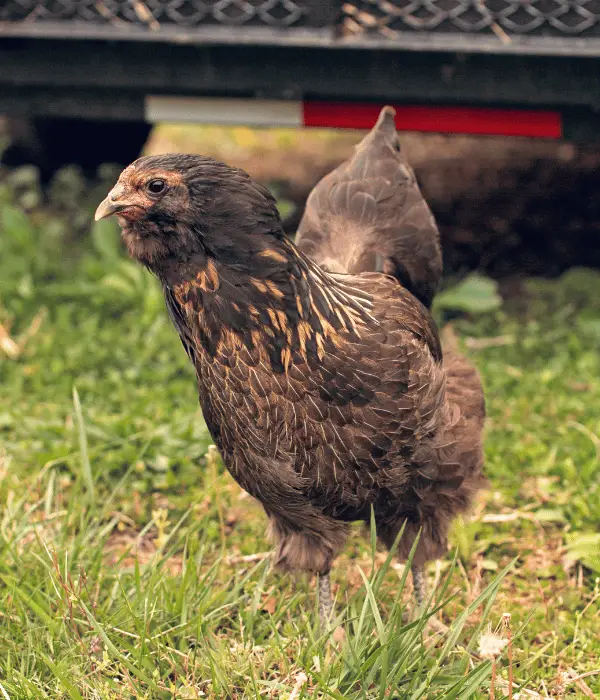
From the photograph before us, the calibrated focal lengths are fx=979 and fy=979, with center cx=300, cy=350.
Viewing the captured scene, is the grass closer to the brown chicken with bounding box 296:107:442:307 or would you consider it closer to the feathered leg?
the feathered leg

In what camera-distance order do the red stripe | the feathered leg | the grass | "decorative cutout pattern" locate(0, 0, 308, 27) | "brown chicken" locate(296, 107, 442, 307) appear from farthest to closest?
the red stripe → "decorative cutout pattern" locate(0, 0, 308, 27) → "brown chicken" locate(296, 107, 442, 307) → the feathered leg → the grass

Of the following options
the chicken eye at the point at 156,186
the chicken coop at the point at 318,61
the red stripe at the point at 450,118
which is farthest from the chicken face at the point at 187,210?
the red stripe at the point at 450,118

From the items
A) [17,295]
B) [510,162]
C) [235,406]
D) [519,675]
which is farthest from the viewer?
[510,162]

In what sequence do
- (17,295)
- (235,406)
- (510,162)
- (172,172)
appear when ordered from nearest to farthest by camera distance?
(172,172)
(235,406)
(17,295)
(510,162)

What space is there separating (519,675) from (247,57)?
299 centimetres

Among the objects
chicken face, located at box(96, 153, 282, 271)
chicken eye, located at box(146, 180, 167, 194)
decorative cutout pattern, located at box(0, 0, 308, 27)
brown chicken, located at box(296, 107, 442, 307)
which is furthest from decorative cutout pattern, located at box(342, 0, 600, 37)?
chicken eye, located at box(146, 180, 167, 194)

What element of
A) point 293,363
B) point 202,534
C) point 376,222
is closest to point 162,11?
point 376,222

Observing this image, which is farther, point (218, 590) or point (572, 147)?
point (572, 147)

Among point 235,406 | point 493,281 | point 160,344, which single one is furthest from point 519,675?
point 493,281

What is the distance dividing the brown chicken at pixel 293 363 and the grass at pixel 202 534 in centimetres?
24

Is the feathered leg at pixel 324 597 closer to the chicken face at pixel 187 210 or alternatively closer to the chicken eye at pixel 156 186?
the chicken face at pixel 187 210

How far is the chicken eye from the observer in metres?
2.37

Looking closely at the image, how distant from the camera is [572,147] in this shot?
21.7ft

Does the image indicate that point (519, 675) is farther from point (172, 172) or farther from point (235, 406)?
point (172, 172)
